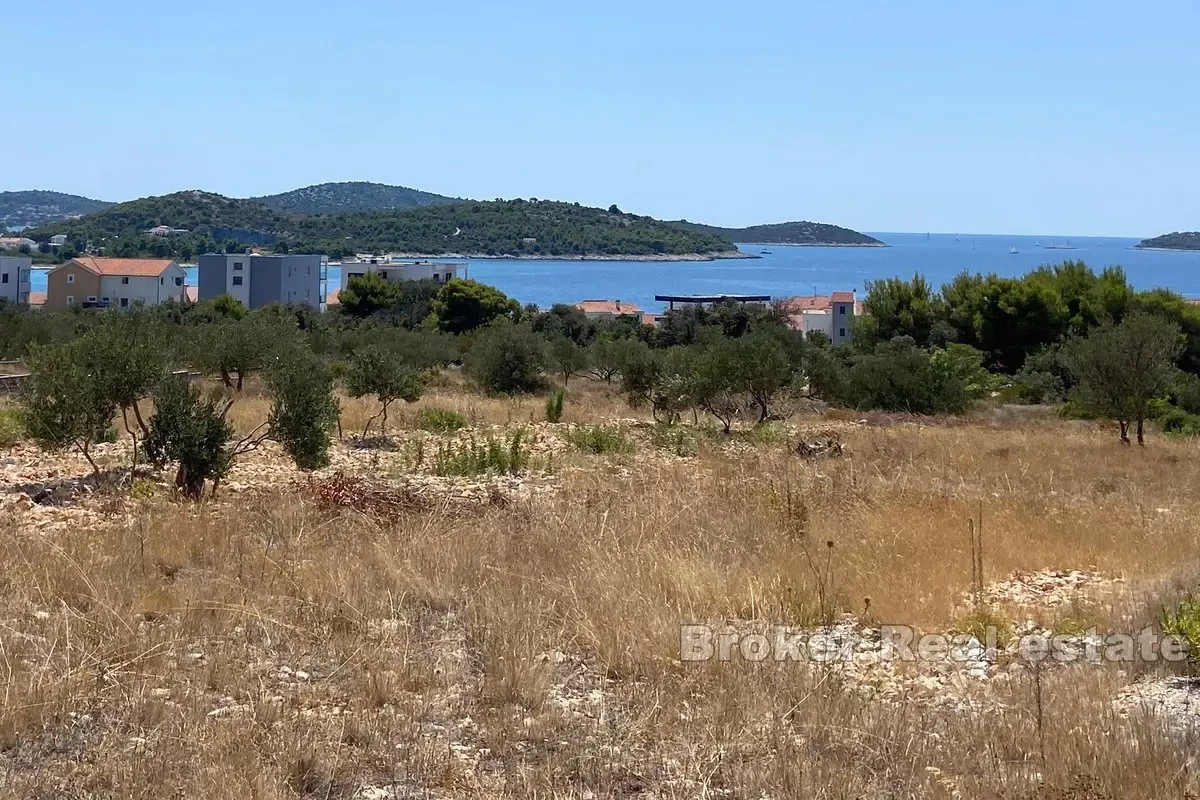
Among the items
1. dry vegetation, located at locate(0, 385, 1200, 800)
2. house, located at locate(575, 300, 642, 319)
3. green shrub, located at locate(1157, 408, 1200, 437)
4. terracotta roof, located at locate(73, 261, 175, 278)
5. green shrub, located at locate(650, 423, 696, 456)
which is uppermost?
terracotta roof, located at locate(73, 261, 175, 278)

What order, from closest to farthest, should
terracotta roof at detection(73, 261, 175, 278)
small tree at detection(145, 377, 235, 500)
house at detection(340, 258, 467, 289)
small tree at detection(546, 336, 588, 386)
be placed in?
small tree at detection(145, 377, 235, 500) → small tree at detection(546, 336, 588, 386) → terracotta roof at detection(73, 261, 175, 278) → house at detection(340, 258, 467, 289)

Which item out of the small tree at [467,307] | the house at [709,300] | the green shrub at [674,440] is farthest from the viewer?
the house at [709,300]

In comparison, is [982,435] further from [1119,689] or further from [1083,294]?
[1083,294]

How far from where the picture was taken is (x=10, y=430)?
558 inches

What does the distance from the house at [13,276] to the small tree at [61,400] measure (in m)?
80.5

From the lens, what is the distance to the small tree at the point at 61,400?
33.8ft

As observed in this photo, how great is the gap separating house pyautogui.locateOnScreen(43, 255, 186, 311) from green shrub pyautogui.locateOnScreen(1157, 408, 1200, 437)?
7253 centimetres

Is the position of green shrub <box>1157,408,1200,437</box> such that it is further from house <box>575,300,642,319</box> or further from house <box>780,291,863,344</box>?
house <box>575,300,642,319</box>

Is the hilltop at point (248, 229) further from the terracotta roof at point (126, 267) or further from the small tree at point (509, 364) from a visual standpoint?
the small tree at point (509, 364)

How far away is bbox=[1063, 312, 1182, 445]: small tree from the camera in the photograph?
19.2 metres

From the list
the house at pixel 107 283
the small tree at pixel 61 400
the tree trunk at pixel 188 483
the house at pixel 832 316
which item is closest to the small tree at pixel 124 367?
the small tree at pixel 61 400

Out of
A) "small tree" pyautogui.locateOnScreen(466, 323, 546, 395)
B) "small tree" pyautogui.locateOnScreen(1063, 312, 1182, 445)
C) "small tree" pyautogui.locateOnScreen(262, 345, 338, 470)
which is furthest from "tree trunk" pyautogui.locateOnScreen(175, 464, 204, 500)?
"small tree" pyautogui.locateOnScreen(466, 323, 546, 395)

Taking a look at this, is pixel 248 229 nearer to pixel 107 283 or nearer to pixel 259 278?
pixel 259 278

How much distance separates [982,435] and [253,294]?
270 ft
